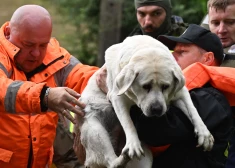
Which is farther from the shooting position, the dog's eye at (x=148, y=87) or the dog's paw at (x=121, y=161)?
the dog's paw at (x=121, y=161)

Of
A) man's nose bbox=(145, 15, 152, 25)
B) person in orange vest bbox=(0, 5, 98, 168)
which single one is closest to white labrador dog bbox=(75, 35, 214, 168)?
person in orange vest bbox=(0, 5, 98, 168)

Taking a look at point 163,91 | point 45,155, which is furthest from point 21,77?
point 163,91

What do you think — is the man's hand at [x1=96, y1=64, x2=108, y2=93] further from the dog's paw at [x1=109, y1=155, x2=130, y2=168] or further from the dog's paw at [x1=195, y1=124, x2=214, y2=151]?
the dog's paw at [x1=195, y1=124, x2=214, y2=151]

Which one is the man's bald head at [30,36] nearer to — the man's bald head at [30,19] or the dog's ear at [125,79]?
the man's bald head at [30,19]

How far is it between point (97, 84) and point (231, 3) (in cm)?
129

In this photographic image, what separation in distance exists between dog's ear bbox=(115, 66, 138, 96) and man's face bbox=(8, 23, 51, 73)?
1.29m

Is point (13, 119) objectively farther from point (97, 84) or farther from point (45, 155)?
point (97, 84)

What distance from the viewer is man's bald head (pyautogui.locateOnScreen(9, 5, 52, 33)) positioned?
5.16m

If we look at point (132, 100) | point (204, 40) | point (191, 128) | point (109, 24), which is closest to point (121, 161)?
point (132, 100)

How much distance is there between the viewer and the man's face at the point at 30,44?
5.09 meters

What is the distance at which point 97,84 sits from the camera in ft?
15.3

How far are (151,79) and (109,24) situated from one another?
856cm

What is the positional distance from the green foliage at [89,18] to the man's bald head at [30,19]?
7.45m

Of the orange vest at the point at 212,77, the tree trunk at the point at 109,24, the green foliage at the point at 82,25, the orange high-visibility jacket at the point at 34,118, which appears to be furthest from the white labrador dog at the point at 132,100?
the green foliage at the point at 82,25
